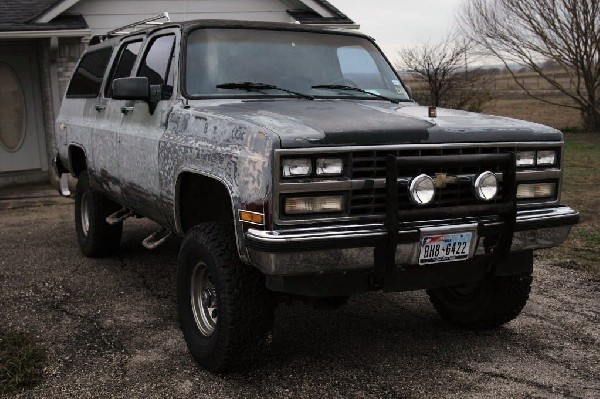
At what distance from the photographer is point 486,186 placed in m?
3.63

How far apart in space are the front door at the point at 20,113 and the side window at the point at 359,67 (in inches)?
327

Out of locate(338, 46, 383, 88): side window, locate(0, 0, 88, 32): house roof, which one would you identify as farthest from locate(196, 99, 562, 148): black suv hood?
locate(0, 0, 88, 32): house roof

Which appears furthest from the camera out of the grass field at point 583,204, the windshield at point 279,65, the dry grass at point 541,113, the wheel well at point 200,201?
the dry grass at point 541,113

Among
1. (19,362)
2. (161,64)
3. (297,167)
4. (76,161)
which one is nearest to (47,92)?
(76,161)

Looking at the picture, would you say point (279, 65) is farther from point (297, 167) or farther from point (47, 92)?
point (47, 92)

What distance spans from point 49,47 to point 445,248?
30.0 ft

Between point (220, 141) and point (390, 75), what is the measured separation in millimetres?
1972

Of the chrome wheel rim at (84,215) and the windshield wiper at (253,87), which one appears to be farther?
the chrome wheel rim at (84,215)

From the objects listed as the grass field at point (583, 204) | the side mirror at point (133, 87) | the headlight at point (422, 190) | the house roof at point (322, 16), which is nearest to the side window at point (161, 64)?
the side mirror at point (133, 87)

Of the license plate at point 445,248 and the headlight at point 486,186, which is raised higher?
the headlight at point 486,186

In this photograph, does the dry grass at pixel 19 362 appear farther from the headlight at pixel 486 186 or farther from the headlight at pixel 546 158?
the headlight at pixel 546 158

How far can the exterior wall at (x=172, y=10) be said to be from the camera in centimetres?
1133

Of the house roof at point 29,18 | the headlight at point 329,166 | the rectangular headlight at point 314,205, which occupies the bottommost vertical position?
the rectangular headlight at point 314,205

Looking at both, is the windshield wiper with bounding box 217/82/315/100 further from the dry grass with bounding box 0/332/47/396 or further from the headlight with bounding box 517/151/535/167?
the dry grass with bounding box 0/332/47/396
